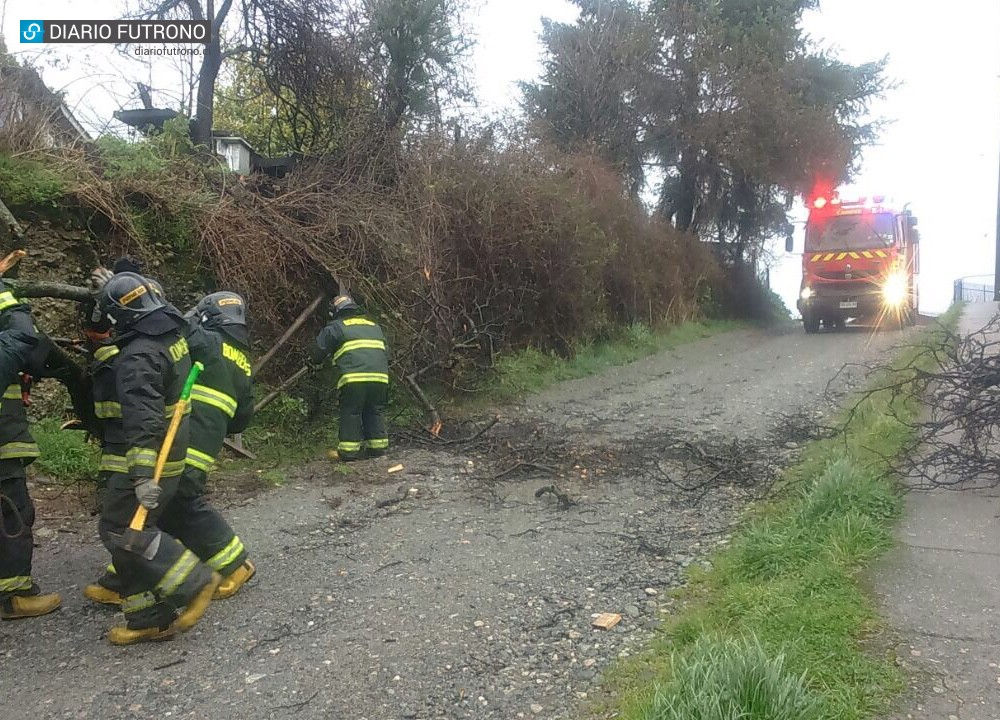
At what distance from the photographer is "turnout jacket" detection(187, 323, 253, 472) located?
13.4 feet

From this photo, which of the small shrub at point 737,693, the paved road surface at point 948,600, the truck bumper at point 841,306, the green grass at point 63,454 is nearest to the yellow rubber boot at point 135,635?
the small shrub at point 737,693

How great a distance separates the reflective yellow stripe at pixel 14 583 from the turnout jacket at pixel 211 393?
0.96 m

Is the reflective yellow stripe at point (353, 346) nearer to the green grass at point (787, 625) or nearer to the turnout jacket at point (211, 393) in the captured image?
the turnout jacket at point (211, 393)

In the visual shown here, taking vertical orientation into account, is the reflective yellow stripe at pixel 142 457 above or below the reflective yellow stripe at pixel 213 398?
below

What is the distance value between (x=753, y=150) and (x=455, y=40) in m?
10.2

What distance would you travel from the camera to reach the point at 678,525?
522cm

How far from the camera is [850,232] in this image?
16.8 m

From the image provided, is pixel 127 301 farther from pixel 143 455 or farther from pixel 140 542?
pixel 140 542

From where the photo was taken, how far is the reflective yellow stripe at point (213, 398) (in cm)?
416

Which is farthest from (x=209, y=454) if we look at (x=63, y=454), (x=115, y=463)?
(x=63, y=454)

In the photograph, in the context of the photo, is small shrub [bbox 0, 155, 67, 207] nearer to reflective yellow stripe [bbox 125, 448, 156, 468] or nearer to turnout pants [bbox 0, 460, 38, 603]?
turnout pants [bbox 0, 460, 38, 603]

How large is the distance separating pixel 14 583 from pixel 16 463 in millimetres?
590

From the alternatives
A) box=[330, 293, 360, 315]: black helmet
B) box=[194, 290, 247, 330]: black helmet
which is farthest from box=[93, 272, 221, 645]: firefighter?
box=[330, 293, 360, 315]: black helmet

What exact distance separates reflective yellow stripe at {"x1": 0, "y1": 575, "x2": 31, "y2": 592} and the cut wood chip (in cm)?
283
